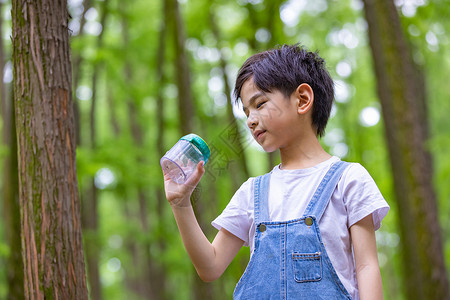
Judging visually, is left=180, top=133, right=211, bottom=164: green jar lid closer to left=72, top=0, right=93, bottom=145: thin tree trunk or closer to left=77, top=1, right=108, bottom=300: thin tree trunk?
left=72, top=0, right=93, bottom=145: thin tree trunk

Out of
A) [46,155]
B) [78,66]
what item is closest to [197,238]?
[46,155]

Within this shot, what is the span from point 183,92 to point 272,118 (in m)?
6.39

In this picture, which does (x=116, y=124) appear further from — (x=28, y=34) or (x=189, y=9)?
(x=28, y=34)

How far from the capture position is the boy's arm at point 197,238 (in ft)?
6.09

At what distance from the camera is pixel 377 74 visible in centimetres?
784

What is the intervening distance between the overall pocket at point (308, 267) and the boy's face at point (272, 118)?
0.43m

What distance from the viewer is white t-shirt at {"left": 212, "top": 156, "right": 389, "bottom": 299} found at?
6.07ft

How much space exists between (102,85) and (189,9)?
23.2 ft

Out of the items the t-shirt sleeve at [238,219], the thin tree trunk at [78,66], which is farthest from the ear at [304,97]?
the thin tree trunk at [78,66]

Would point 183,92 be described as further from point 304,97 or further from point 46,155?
point 304,97

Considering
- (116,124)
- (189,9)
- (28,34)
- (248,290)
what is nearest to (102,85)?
(116,124)

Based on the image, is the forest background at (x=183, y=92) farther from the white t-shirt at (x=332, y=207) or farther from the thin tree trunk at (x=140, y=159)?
the white t-shirt at (x=332, y=207)

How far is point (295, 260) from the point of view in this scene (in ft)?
6.02

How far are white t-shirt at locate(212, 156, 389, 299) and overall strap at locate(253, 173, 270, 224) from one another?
0.7 inches
